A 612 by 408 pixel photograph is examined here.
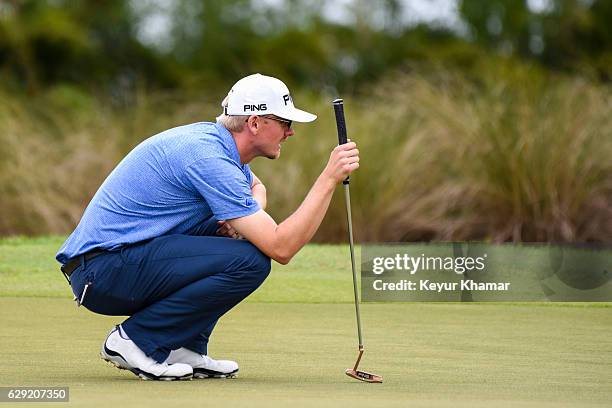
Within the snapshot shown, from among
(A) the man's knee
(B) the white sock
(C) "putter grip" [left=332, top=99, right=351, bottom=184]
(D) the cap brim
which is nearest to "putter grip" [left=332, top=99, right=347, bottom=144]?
(C) "putter grip" [left=332, top=99, right=351, bottom=184]

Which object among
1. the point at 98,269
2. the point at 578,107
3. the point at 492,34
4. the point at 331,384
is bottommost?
the point at 331,384

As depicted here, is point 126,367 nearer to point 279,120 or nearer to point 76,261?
point 76,261

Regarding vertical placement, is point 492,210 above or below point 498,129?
below

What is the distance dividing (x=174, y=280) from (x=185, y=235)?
20 cm

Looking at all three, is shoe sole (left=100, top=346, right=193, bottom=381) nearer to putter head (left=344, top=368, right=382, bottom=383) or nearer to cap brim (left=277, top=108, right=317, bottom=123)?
putter head (left=344, top=368, right=382, bottom=383)

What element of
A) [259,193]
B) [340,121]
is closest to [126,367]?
[259,193]

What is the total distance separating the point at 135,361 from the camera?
503 cm

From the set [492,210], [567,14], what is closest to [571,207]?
[492,210]

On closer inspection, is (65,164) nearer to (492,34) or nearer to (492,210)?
(492,210)

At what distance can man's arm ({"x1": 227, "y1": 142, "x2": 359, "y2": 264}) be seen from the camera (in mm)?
4973

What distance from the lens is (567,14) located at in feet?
115

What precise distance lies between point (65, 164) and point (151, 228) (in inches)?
324

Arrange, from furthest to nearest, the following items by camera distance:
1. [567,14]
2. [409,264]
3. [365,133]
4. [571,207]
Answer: [567,14] → [365,133] → [571,207] → [409,264]

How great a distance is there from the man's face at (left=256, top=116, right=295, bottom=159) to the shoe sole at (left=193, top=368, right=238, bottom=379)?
2.91 ft
